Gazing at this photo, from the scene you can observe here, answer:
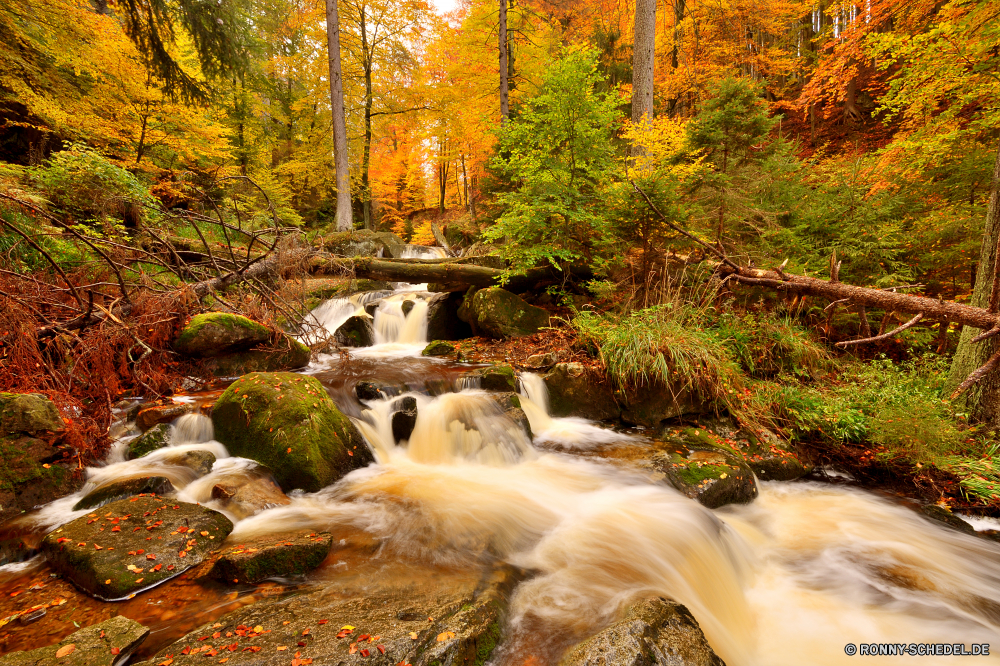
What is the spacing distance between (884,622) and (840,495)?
6.40 feet

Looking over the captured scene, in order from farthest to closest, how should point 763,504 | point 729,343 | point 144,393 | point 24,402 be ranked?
1. point 729,343
2. point 144,393
3. point 763,504
4. point 24,402

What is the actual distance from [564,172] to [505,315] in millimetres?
2930

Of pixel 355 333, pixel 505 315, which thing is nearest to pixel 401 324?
pixel 355 333

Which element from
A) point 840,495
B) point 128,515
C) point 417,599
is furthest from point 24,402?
point 840,495

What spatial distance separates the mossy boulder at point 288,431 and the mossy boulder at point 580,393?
112 inches

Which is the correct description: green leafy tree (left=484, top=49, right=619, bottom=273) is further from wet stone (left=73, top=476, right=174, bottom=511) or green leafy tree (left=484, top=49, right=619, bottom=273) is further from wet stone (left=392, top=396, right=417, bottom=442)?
wet stone (left=73, top=476, right=174, bottom=511)

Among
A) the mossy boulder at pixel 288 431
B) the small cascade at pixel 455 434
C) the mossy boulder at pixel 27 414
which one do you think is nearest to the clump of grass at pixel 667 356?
the small cascade at pixel 455 434

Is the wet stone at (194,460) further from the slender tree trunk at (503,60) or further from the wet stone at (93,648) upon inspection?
the slender tree trunk at (503,60)

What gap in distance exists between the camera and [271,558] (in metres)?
2.79

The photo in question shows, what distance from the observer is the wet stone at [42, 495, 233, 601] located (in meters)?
2.55

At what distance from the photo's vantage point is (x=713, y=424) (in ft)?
17.7

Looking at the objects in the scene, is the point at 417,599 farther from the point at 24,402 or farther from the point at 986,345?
the point at 986,345

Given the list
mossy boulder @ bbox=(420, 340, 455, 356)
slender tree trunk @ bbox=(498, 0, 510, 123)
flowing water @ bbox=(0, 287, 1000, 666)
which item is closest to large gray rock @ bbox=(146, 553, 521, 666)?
flowing water @ bbox=(0, 287, 1000, 666)

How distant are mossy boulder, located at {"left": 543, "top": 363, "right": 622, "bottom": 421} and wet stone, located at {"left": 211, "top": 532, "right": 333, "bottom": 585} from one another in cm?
377
